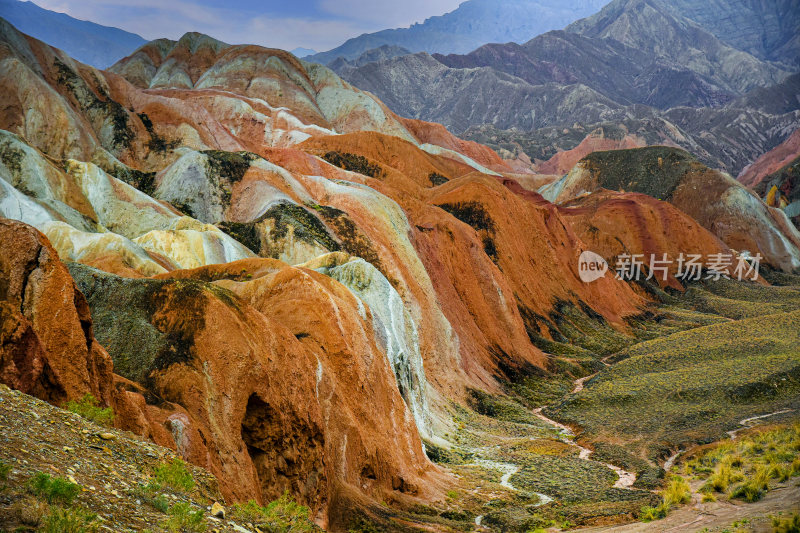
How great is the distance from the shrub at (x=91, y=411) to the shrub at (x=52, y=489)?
3.86 meters

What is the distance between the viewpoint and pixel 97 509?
7.82m

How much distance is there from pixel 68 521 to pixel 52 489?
0.59 meters

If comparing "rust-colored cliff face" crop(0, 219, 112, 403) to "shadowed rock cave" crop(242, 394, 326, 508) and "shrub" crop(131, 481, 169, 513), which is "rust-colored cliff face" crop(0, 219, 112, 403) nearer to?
"shrub" crop(131, 481, 169, 513)

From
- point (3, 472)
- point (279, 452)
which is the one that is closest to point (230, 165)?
point (279, 452)

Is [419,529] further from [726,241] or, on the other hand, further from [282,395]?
[726,241]

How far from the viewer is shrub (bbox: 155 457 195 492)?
10008 mm

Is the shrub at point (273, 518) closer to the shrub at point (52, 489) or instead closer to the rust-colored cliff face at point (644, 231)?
the shrub at point (52, 489)

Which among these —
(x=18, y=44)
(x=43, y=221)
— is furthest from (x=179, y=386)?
(x=18, y=44)

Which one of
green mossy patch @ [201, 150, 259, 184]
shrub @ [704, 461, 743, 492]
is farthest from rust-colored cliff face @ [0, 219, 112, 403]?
green mossy patch @ [201, 150, 259, 184]

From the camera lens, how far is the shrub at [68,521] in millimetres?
6719

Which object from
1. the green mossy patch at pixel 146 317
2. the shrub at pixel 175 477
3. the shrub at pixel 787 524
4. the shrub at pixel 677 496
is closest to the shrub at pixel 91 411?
the shrub at pixel 175 477

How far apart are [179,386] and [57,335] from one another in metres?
3.97

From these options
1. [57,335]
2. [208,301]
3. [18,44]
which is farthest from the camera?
[18,44]

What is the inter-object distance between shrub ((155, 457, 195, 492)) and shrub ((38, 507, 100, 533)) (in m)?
2.40
